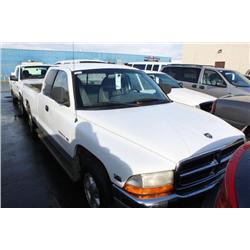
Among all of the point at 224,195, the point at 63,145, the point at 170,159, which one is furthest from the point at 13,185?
the point at 224,195

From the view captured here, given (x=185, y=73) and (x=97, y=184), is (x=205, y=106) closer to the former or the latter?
(x=185, y=73)

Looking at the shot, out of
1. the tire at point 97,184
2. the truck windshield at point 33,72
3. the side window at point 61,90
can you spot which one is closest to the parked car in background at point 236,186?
the tire at point 97,184

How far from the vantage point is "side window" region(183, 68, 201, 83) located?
818 centimetres

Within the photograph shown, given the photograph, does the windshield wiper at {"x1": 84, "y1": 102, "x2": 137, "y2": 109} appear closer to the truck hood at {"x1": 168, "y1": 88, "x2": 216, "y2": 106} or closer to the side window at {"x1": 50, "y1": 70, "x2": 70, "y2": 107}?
the side window at {"x1": 50, "y1": 70, "x2": 70, "y2": 107}

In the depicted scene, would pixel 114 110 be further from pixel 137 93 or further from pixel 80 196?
pixel 80 196

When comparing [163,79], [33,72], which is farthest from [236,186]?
[33,72]

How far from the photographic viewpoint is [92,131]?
8.36ft

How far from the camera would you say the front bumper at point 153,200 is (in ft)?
6.46

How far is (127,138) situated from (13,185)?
2.32 m

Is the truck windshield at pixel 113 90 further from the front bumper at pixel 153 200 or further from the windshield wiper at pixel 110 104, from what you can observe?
the front bumper at pixel 153 200

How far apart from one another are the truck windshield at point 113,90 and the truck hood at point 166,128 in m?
0.19

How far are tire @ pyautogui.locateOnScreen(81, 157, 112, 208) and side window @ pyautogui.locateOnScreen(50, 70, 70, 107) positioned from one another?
1025 millimetres

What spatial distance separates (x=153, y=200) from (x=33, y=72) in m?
8.81

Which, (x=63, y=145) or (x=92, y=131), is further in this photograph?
(x=63, y=145)
